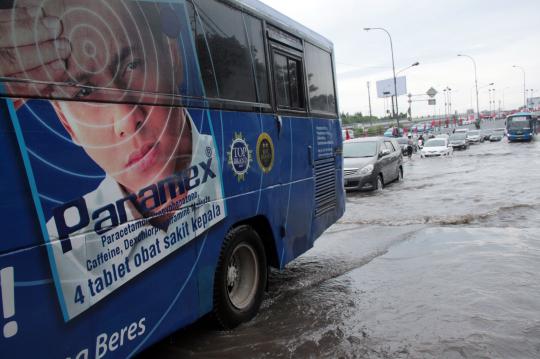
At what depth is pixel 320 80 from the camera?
6578mm

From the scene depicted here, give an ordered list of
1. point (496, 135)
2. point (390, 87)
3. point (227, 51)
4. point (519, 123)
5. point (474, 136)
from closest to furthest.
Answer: point (227, 51)
point (519, 123)
point (474, 136)
point (496, 135)
point (390, 87)

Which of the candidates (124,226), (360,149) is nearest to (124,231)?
(124,226)

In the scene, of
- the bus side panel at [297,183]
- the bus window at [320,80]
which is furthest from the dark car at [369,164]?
the bus side panel at [297,183]

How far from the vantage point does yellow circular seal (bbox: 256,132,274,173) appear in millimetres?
4633

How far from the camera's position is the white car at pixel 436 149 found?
3189 cm

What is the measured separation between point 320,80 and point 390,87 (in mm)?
78429

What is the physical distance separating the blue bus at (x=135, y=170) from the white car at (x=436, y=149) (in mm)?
28866

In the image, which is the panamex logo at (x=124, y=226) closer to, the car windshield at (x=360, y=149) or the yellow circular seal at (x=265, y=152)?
the yellow circular seal at (x=265, y=152)

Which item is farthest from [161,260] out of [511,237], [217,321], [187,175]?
[511,237]

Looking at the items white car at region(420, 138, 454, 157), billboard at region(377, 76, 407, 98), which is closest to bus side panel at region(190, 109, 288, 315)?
white car at region(420, 138, 454, 157)

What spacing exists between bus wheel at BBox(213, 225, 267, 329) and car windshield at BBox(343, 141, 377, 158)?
11566 millimetres

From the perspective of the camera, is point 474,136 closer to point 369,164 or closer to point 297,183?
point 369,164

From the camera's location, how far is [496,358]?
372 cm

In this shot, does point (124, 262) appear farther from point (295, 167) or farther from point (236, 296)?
point (295, 167)
